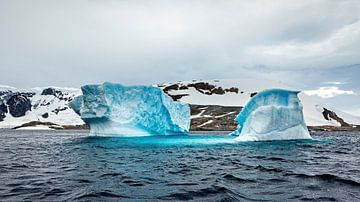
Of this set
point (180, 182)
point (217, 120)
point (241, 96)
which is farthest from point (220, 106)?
point (180, 182)

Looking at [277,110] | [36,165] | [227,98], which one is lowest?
[36,165]

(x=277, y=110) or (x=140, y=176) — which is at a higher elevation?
(x=277, y=110)

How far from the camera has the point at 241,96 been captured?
12631 centimetres

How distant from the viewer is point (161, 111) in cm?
3762

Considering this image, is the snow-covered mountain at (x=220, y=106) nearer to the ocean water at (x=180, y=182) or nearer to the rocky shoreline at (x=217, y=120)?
the rocky shoreline at (x=217, y=120)

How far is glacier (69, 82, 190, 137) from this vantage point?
33375mm

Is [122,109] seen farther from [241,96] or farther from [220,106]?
[241,96]

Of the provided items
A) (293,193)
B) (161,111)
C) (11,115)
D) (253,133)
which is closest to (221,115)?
(161,111)

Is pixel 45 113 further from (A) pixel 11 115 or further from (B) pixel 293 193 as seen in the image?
(B) pixel 293 193

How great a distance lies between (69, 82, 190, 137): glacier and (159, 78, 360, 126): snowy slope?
7259 cm

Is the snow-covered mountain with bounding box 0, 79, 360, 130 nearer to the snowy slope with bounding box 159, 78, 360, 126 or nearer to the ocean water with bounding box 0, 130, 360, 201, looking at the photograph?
the snowy slope with bounding box 159, 78, 360, 126

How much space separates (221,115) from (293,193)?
98.6m

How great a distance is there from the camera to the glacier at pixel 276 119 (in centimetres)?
2520

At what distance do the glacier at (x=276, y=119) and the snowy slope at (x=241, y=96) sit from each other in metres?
74.7
